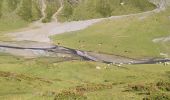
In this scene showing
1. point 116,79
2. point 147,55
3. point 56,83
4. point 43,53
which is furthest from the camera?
point 147,55

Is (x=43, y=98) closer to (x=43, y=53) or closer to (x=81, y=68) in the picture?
A: (x=81, y=68)

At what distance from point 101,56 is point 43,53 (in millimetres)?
24823

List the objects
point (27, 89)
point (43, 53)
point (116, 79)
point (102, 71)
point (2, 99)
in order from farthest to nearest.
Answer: point (43, 53)
point (102, 71)
point (116, 79)
point (27, 89)
point (2, 99)

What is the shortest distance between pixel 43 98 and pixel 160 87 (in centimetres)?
996

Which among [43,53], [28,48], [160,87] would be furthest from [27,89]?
[28,48]

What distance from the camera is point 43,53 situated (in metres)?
171

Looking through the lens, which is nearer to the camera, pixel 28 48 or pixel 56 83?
pixel 56 83

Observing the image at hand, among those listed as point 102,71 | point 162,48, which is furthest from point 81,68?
point 162,48

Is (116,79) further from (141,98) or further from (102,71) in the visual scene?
(141,98)

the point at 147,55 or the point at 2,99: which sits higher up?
the point at 147,55

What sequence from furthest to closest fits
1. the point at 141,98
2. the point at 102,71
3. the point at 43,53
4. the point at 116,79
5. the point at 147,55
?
1. the point at 147,55
2. the point at 43,53
3. the point at 102,71
4. the point at 116,79
5. the point at 141,98

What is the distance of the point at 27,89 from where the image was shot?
136 feet

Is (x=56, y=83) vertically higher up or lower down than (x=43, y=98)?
higher up

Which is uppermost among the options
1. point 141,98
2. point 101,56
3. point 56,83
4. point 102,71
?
point 101,56
